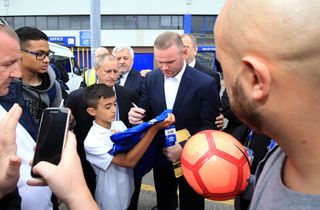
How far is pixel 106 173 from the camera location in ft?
8.44

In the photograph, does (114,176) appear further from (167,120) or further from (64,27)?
(64,27)

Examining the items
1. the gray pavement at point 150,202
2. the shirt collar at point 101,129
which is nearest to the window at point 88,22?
the gray pavement at point 150,202

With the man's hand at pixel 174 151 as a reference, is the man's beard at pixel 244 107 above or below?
above

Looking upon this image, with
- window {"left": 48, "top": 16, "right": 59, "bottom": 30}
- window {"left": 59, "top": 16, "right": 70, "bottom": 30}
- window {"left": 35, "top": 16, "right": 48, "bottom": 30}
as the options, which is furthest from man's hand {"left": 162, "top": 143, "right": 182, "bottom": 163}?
window {"left": 35, "top": 16, "right": 48, "bottom": 30}

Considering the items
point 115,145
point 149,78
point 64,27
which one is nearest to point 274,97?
point 115,145

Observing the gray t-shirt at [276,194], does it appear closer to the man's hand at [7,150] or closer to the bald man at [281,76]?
the bald man at [281,76]

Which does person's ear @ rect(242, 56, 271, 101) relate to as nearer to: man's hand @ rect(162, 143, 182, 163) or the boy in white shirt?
the boy in white shirt

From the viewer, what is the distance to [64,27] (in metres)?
30.0

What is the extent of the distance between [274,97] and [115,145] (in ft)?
6.04

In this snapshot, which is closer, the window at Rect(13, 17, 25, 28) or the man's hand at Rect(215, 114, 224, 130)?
the man's hand at Rect(215, 114, 224, 130)

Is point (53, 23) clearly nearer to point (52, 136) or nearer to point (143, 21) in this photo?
point (143, 21)

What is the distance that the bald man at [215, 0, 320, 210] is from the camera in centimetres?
69

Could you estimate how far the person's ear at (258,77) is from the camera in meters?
0.73

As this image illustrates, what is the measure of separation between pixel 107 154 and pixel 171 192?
1.25 meters
